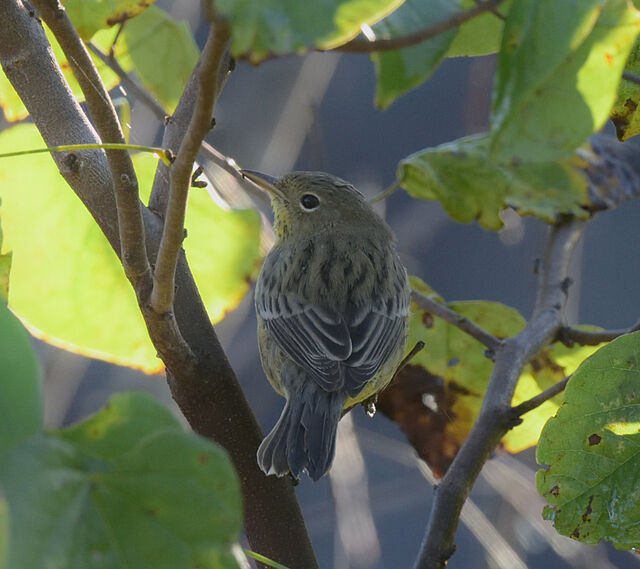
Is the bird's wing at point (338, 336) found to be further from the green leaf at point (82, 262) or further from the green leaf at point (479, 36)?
the green leaf at point (479, 36)

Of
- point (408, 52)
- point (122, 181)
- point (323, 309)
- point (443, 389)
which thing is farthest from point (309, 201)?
point (408, 52)

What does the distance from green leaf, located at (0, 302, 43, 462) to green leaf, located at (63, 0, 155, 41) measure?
3.18 feet

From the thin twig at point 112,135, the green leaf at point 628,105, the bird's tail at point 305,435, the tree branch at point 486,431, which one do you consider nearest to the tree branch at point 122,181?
the thin twig at point 112,135

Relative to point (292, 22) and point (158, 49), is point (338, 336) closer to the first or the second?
point (158, 49)

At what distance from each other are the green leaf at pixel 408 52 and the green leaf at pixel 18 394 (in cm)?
42

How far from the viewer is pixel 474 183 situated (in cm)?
223

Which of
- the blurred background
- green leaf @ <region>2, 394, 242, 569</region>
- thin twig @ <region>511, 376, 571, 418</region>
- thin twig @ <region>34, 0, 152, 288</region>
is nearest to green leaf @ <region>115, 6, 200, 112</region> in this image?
thin twig @ <region>34, 0, 152, 288</region>

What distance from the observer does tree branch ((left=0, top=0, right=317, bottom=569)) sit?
177 centimetres

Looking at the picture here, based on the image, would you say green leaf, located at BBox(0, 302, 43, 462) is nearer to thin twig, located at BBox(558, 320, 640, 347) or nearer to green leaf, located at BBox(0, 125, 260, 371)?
green leaf, located at BBox(0, 125, 260, 371)

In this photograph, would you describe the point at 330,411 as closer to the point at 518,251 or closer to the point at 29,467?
the point at 29,467

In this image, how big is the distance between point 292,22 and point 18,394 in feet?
1.34

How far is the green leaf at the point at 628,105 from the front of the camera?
5.37 ft

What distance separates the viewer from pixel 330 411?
2506 mm

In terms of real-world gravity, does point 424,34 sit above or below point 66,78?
above
